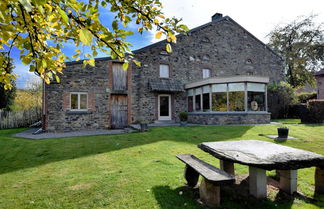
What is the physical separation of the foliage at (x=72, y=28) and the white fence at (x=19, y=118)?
15.3 m

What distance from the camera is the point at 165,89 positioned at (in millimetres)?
12938

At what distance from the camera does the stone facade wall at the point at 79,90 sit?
35.4 feet

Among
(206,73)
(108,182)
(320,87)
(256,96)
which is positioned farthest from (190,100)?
(320,87)

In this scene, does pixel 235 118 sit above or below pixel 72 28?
below

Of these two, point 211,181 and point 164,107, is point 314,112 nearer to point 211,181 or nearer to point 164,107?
point 164,107


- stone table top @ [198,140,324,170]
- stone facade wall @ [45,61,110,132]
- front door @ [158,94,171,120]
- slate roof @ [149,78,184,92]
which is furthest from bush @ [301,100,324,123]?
stone facade wall @ [45,61,110,132]

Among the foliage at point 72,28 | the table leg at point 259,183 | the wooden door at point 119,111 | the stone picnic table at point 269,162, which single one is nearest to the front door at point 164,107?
the wooden door at point 119,111

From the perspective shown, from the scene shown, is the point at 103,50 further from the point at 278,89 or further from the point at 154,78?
the point at 278,89

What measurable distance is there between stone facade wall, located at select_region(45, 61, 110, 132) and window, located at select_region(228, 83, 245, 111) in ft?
26.8

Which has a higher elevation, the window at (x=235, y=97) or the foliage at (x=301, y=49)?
the foliage at (x=301, y=49)

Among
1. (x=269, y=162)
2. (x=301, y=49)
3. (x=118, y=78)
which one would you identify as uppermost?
(x=301, y=49)

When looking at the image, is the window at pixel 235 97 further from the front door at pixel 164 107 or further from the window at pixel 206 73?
the window at pixel 206 73

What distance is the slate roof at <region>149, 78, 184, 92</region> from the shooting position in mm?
12812

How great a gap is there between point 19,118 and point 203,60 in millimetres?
15632
